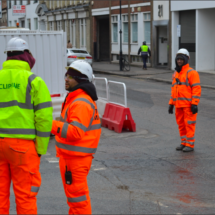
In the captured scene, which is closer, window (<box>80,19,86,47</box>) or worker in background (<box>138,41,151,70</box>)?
worker in background (<box>138,41,151,70</box>)

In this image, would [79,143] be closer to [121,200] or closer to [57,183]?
[121,200]

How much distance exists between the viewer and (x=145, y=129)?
421 inches

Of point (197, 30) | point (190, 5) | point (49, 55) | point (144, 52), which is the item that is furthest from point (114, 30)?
point (49, 55)

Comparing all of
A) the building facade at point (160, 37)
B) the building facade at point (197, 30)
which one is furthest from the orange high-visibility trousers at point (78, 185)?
the building facade at point (160, 37)

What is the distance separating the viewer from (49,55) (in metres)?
9.79

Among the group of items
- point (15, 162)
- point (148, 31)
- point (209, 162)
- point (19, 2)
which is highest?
point (19, 2)

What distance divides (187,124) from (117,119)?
251 cm

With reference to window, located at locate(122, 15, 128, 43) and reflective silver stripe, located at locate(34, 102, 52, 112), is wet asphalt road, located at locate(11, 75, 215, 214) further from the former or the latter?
window, located at locate(122, 15, 128, 43)

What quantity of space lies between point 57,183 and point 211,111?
7.66 meters

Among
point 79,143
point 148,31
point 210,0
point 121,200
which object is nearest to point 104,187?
point 121,200

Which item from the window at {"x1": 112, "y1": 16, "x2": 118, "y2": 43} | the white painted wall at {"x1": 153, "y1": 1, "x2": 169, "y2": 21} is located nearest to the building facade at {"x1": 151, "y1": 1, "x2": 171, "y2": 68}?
the white painted wall at {"x1": 153, "y1": 1, "x2": 169, "y2": 21}

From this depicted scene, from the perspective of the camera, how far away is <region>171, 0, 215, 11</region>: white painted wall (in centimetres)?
2442

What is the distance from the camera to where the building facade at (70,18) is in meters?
40.5

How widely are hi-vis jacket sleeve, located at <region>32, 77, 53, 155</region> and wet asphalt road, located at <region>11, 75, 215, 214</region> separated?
1.26 meters
